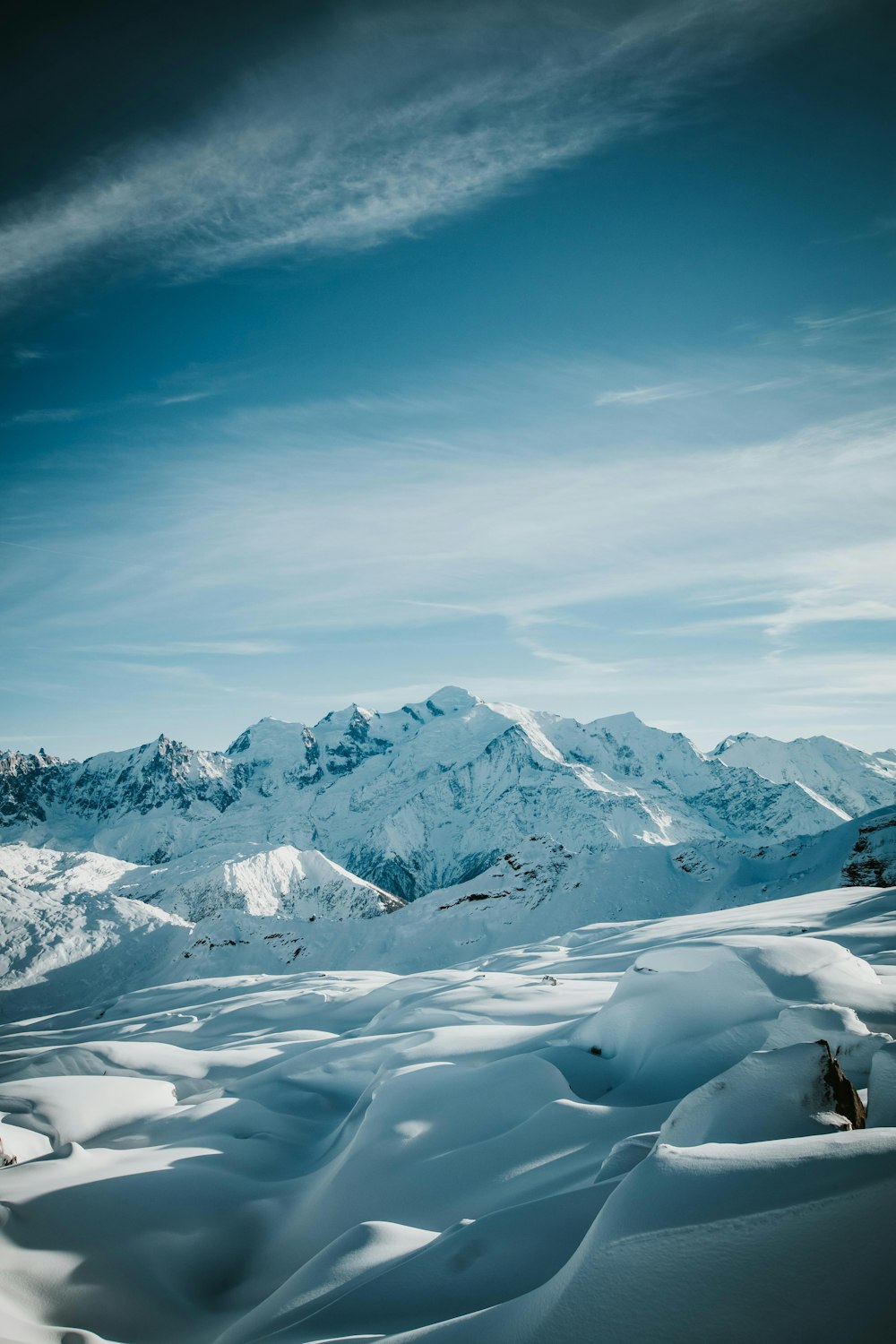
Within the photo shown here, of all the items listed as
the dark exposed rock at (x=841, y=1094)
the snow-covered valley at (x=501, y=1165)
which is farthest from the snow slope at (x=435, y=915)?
the dark exposed rock at (x=841, y=1094)

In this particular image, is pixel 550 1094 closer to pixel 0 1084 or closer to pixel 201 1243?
pixel 201 1243

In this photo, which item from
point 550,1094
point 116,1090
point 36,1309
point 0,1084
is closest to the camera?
point 36,1309

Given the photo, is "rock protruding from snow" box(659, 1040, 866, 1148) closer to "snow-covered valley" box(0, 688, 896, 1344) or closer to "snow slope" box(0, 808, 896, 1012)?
"snow-covered valley" box(0, 688, 896, 1344)

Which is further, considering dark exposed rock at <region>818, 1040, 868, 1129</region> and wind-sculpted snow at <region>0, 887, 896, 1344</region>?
dark exposed rock at <region>818, 1040, 868, 1129</region>

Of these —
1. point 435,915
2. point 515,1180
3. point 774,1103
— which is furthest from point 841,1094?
point 435,915

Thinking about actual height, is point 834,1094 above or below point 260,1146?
above

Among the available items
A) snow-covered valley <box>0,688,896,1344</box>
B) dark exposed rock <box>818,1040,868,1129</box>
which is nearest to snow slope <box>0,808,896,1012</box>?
snow-covered valley <box>0,688,896,1344</box>

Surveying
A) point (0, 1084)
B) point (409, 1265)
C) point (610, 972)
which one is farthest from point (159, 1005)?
point (409, 1265)

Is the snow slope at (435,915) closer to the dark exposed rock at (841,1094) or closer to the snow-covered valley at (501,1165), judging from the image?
the snow-covered valley at (501,1165)

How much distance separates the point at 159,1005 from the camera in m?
31.9

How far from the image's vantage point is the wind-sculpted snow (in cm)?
247

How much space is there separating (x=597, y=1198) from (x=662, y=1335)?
211 centimetres

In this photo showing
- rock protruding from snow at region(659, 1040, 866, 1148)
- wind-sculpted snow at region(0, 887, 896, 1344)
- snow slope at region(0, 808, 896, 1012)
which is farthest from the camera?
snow slope at region(0, 808, 896, 1012)

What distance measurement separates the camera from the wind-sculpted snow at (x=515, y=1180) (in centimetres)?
247
